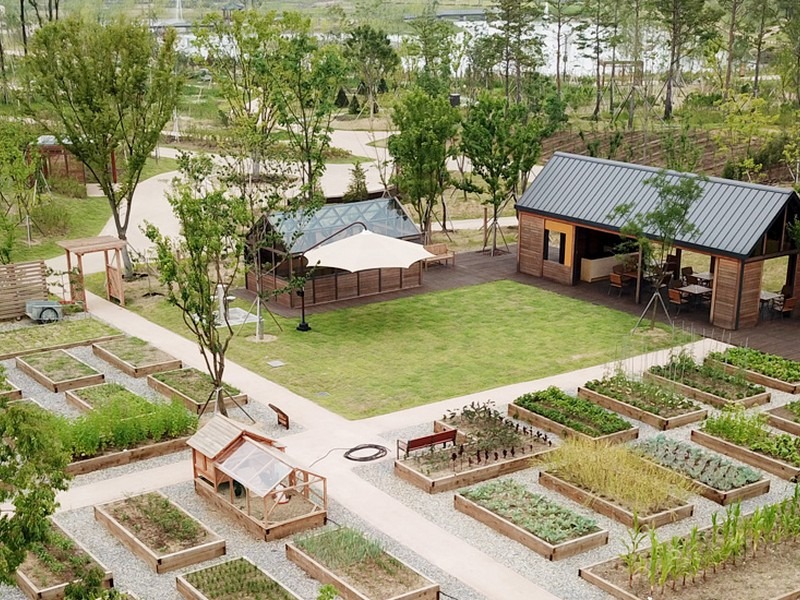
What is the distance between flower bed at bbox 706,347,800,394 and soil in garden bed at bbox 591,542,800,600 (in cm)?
757

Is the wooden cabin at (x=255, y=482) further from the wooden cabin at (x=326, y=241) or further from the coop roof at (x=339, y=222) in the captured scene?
the wooden cabin at (x=326, y=241)

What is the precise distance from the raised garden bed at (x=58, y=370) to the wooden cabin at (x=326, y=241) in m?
5.47

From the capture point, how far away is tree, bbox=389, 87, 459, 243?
3281cm

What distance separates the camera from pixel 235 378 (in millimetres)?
23781

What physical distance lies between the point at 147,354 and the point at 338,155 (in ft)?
91.9

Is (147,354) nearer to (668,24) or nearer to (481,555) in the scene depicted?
(481,555)

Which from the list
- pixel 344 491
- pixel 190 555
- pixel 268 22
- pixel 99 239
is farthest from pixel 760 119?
pixel 190 555

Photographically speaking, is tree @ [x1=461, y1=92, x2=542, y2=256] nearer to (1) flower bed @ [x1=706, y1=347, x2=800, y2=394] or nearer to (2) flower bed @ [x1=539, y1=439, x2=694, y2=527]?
(1) flower bed @ [x1=706, y1=347, x2=800, y2=394]

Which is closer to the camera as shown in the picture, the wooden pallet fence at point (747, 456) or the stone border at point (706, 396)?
the wooden pallet fence at point (747, 456)

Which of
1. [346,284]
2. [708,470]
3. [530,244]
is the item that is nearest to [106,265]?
[346,284]

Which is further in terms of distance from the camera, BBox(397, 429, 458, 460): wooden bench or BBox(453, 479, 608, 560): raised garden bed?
BBox(397, 429, 458, 460): wooden bench

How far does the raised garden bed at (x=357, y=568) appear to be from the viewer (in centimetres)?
1474

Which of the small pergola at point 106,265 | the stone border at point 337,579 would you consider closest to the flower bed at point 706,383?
the stone border at point 337,579

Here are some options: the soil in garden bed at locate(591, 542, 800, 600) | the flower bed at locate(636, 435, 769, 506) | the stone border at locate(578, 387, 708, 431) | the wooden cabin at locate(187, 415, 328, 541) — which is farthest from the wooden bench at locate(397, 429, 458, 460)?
the soil in garden bed at locate(591, 542, 800, 600)
